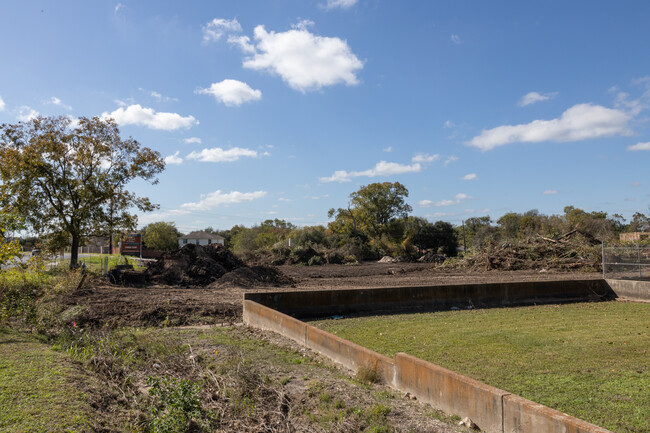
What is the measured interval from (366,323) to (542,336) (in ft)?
14.5

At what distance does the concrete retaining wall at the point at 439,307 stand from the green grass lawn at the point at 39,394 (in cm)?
396

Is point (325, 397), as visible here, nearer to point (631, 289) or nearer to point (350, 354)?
point (350, 354)

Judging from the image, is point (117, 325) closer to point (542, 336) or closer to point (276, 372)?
point (276, 372)

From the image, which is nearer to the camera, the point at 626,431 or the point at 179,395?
the point at 626,431

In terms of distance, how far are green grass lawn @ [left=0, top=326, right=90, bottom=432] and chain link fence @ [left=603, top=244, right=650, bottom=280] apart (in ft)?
65.0

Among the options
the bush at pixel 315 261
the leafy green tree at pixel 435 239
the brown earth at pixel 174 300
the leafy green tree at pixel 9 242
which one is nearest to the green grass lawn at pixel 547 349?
the brown earth at pixel 174 300

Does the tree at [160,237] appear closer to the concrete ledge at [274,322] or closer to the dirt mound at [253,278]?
the dirt mound at [253,278]

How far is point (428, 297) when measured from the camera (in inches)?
648

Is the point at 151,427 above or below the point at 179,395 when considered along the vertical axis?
below

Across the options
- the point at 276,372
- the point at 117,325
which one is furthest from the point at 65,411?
the point at 117,325

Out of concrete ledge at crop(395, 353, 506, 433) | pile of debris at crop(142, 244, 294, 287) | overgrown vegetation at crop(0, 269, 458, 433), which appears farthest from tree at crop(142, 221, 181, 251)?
concrete ledge at crop(395, 353, 506, 433)

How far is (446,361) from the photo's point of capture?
8.23 meters

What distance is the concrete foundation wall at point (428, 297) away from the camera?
49.5 feet

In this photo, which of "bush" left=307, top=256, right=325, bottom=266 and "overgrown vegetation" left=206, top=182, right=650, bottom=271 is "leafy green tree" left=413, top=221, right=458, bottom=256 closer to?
"overgrown vegetation" left=206, top=182, right=650, bottom=271
